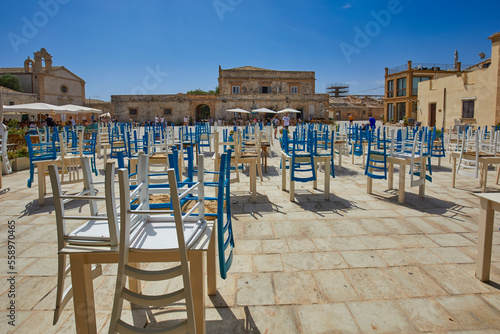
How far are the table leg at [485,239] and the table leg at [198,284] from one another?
218cm

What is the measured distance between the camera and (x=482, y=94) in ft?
57.2

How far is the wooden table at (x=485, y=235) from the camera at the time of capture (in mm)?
2350

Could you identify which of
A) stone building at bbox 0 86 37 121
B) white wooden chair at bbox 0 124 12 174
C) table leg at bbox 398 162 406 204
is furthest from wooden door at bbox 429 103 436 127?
stone building at bbox 0 86 37 121

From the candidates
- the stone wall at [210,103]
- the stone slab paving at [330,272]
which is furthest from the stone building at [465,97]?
the stone slab paving at [330,272]

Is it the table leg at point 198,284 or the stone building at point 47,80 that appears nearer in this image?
the table leg at point 198,284

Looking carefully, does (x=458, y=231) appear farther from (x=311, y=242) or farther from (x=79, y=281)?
(x=79, y=281)

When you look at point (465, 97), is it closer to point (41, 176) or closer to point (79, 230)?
point (41, 176)

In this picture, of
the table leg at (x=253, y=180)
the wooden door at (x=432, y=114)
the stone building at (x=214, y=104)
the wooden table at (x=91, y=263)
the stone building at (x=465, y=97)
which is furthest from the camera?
the stone building at (x=214, y=104)

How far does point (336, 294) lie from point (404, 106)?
3280cm

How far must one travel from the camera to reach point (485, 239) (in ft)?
7.89

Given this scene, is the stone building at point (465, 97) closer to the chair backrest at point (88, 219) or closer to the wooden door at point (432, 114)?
the wooden door at point (432, 114)

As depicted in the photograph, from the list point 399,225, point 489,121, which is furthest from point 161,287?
point 489,121

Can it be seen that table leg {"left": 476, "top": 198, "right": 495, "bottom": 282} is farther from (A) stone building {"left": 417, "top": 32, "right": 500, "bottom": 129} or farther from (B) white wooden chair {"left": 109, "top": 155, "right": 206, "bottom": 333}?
(A) stone building {"left": 417, "top": 32, "right": 500, "bottom": 129}

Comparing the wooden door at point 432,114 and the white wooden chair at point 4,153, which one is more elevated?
the wooden door at point 432,114
